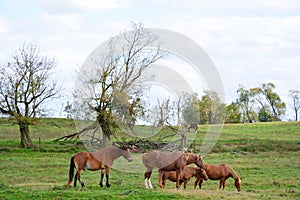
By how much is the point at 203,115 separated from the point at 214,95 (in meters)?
4.68

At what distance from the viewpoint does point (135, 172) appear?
23.8m

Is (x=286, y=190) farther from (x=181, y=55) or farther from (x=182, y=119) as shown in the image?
(x=182, y=119)

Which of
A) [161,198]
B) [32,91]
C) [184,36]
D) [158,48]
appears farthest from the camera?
[32,91]

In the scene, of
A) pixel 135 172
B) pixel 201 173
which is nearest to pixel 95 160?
pixel 201 173

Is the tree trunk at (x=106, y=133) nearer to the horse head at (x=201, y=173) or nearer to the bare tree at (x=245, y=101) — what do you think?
the horse head at (x=201, y=173)

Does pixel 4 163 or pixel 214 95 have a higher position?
pixel 214 95

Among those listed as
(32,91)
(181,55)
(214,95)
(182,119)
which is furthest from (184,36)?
(32,91)

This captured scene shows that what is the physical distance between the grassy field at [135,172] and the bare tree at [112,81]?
3.64 metres

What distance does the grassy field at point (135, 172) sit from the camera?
14316 millimetres

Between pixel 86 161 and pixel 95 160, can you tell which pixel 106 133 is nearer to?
pixel 95 160

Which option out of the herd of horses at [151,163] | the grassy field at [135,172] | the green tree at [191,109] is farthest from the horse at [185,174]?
the green tree at [191,109]

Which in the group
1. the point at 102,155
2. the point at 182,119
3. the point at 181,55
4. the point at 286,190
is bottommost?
the point at 286,190

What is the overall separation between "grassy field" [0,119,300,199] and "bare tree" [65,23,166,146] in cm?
364

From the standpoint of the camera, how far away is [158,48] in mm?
31891
